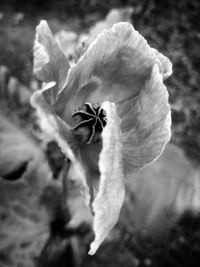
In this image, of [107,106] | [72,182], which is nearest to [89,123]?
[107,106]

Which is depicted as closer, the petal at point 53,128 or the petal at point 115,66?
the petal at point 53,128

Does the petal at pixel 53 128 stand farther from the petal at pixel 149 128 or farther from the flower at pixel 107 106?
the petal at pixel 149 128

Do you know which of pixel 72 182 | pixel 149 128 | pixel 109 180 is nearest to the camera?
pixel 109 180

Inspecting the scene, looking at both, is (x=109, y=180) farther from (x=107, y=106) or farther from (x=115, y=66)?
(x=115, y=66)

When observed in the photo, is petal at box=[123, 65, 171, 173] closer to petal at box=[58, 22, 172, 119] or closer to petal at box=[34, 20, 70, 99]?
petal at box=[58, 22, 172, 119]

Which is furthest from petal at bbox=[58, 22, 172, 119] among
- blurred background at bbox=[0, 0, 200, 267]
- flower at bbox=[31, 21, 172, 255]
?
blurred background at bbox=[0, 0, 200, 267]

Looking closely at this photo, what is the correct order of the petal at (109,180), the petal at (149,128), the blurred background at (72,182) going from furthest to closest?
the blurred background at (72,182) < the petal at (149,128) < the petal at (109,180)

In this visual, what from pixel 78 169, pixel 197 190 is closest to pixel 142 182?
pixel 197 190

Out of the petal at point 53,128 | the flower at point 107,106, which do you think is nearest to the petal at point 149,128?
the flower at point 107,106
